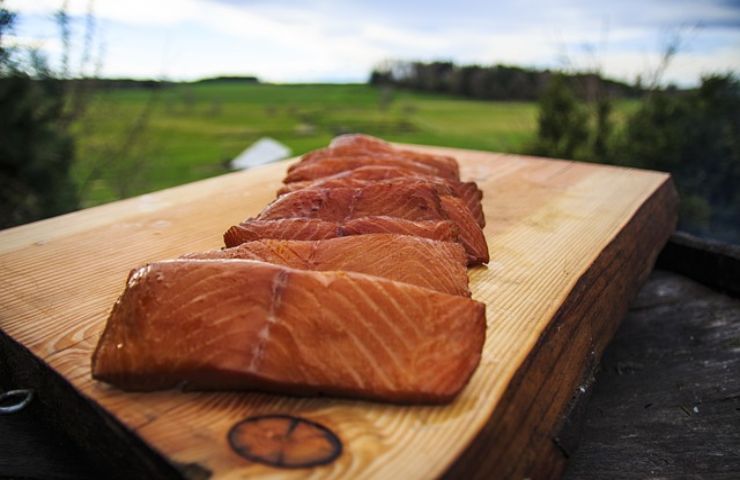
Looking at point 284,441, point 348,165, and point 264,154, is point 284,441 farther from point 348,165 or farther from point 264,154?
point 264,154

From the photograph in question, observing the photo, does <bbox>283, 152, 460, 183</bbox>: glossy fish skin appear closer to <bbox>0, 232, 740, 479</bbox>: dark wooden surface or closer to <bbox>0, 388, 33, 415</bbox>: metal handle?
<bbox>0, 232, 740, 479</bbox>: dark wooden surface

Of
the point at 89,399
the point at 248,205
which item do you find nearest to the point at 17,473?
the point at 89,399

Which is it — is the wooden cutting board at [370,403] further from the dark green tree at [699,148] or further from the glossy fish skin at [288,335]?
the dark green tree at [699,148]

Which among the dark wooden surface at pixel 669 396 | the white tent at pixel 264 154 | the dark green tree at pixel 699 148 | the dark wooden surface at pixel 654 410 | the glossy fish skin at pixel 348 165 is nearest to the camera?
the dark wooden surface at pixel 654 410

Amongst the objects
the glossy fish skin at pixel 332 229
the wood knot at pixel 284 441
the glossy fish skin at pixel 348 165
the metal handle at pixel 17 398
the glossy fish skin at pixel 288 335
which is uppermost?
the glossy fish skin at pixel 348 165

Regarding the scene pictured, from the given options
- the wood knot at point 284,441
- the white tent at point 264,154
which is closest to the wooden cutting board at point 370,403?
the wood knot at point 284,441

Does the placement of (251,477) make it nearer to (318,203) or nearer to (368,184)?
(318,203)

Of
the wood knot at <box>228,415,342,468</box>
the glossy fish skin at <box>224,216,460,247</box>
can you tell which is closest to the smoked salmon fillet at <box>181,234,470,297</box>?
the glossy fish skin at <box>224,216,460,247</box>

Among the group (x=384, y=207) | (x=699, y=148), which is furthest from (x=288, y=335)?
(x=699, y=148)
